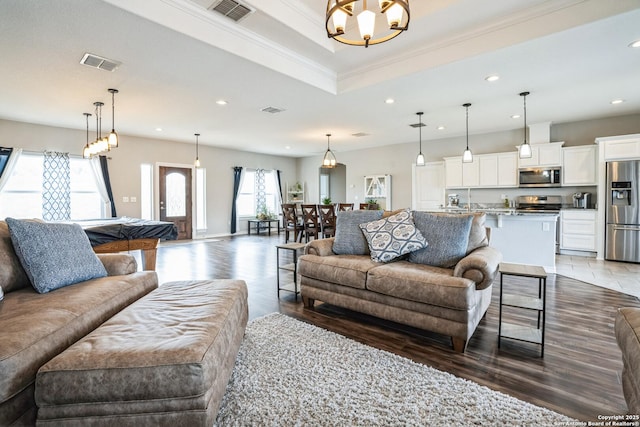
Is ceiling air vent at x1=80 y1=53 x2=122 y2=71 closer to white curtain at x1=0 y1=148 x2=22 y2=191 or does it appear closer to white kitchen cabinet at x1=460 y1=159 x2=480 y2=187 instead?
white curtain at x1=0 y1=148 x2=22 y2=191

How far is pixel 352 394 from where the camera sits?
5.67ft

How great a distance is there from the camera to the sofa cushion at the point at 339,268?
271 cm

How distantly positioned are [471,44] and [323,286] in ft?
9.78

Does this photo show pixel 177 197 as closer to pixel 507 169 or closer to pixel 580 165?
pixel 507 169

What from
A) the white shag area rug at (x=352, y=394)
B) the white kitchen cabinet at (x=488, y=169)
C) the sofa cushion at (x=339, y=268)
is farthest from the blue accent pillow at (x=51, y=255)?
the white kitchen cabinet at (x=488, y=169)

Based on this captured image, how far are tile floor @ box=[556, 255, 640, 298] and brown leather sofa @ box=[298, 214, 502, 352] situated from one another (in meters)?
2.33

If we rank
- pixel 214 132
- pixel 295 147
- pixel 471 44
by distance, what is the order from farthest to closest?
pixel 295 147 → pixel 214 132 → pixel 471 44

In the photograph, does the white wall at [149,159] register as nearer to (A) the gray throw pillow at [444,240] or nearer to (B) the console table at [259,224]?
(B) the console table at [259,224]

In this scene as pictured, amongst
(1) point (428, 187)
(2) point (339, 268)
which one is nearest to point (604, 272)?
(1) point (428, 187)

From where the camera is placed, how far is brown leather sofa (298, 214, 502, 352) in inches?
87.7

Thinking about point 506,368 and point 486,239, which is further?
point 486,239

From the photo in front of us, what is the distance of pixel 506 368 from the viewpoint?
2.03m

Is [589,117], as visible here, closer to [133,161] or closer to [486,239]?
[486,239]

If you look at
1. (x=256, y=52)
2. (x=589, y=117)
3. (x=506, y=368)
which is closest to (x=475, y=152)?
(x=589, y=117)
